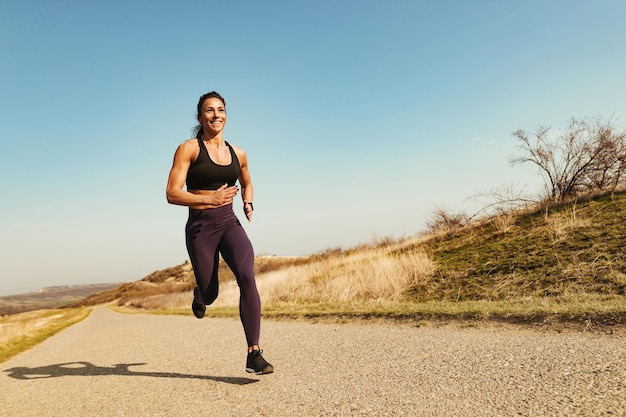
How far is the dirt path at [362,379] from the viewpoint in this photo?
2.56 m

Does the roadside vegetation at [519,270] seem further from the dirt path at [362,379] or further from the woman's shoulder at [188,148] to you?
the woman's shoulder at [188,148]

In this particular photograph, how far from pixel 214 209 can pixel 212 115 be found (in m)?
0.97

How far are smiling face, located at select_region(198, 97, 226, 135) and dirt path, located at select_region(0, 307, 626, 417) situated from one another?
2.51 metres

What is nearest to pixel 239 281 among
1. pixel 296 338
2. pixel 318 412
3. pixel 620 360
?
pixel 318 412

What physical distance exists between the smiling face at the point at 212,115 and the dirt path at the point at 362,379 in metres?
2.51

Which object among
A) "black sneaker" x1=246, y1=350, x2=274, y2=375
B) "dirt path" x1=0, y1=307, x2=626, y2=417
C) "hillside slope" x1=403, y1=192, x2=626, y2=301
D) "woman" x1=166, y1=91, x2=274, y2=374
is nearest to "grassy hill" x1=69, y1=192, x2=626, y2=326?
"hillside slope" x1=403, y1=192, x2=626, y2=301

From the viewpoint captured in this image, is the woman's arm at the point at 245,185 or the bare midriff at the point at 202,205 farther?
the woman's arm at the point at 245,185

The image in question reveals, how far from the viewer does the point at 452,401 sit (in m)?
2.59

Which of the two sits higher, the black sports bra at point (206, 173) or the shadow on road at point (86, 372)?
the black sports bra at point (206, 173)

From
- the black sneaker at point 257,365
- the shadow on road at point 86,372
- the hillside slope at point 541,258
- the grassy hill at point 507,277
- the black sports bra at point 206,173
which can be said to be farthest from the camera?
the hillside slope at point 541,258

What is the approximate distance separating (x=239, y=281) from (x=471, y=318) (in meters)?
3.87

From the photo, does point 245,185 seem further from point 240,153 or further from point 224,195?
point 224,195

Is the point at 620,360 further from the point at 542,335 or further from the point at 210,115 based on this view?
the point at 210,115

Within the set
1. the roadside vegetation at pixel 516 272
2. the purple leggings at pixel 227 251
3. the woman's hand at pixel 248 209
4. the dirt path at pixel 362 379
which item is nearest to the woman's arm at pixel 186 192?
the purple leggings at pixel 227 251
